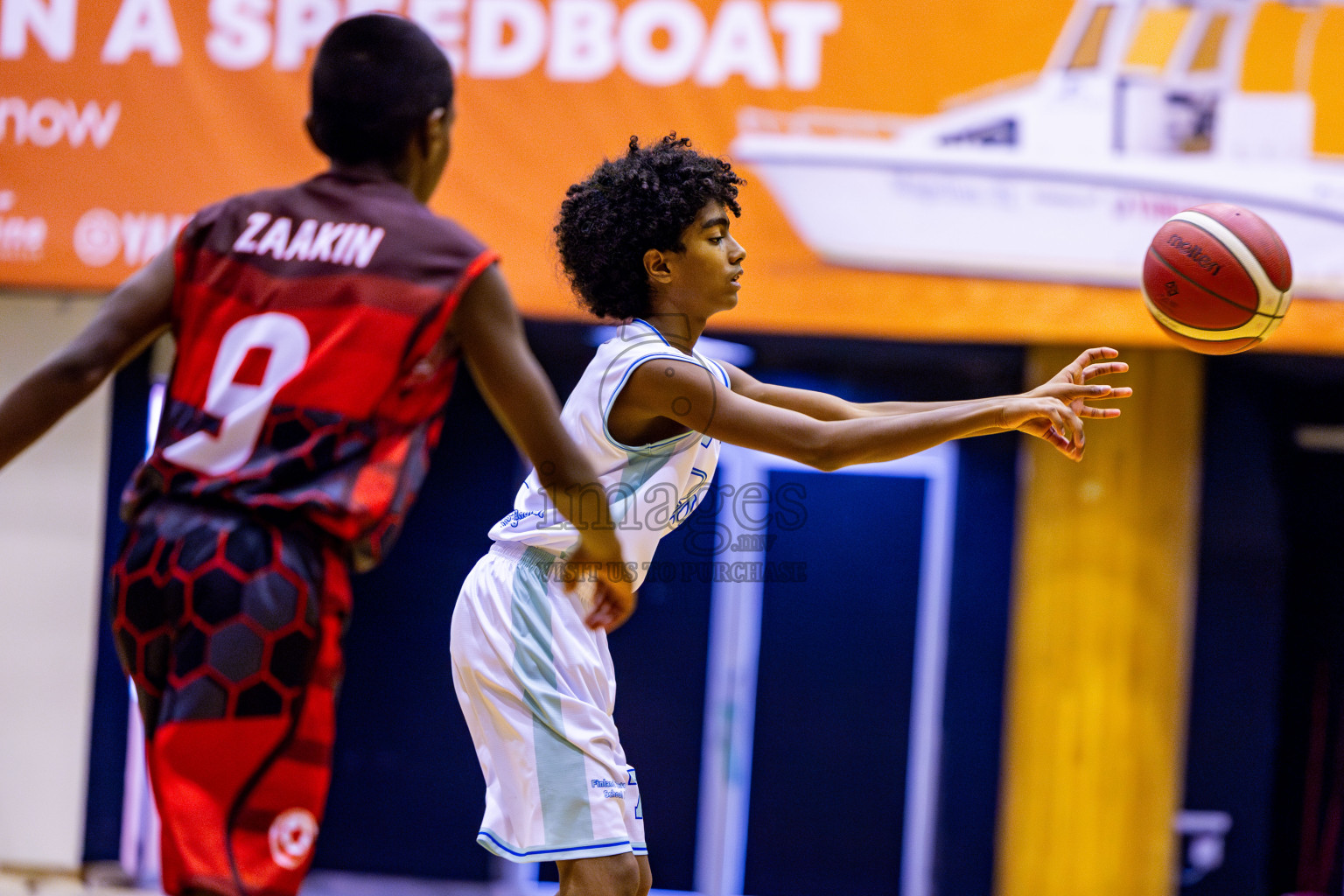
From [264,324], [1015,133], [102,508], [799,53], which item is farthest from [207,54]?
[264,324]

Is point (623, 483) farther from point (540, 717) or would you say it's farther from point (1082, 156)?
point (1082, 156)

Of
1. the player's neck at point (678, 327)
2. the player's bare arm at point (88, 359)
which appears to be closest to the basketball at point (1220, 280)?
the player's neck at point (678, 327)

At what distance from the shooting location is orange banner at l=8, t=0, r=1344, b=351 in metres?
4.95

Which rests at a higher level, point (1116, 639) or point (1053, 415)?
point (1053, 415)

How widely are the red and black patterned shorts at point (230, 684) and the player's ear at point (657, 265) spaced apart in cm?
112

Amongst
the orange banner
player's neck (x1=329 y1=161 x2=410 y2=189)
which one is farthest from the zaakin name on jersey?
the orange banner

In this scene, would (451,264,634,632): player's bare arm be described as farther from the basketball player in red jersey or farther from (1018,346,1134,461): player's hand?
(1018,346,1134,461): player's hand

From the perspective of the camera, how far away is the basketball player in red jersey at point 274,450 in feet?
6.07

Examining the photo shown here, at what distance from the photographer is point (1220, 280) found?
304cm

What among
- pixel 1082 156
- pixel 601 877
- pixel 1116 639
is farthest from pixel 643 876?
pixel 1082 156

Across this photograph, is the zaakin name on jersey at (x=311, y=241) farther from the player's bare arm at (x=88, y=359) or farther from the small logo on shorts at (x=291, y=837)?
the small logo on shorts at (x=291, y=837)

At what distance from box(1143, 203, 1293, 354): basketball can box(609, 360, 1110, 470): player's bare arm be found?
Answer: 29.3 inches

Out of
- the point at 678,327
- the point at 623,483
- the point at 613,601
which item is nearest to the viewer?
the point at 613,601

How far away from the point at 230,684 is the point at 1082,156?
4.11 meters
